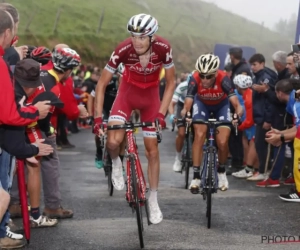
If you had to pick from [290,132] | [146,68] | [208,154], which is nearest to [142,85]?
[146,68]

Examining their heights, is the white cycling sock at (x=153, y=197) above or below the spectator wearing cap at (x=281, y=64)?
below

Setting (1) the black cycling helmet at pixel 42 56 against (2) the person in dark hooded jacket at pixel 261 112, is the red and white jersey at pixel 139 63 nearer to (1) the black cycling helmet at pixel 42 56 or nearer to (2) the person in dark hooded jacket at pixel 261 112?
(1) the black cycling helmet at pixel 42 56

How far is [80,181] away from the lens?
1223 cm

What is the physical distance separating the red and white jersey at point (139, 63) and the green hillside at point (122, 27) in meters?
24.8

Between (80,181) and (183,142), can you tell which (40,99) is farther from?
(183,142)

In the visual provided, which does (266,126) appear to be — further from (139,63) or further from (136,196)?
(136,196)

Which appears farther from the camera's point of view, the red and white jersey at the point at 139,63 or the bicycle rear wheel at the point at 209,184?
the bicycle rear wheel at the point at 209,184

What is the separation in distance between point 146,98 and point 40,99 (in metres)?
1.71

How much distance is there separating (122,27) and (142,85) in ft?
168

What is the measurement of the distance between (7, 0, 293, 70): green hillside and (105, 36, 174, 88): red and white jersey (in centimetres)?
2481

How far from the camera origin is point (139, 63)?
8.29 metres

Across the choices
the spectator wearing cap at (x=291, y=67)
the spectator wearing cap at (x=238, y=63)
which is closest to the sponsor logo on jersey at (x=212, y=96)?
the spectator wearing cap at (x=291, y=67)

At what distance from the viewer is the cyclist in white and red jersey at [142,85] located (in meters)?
7.95

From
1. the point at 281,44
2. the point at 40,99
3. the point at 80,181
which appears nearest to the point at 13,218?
the point at 40,99
